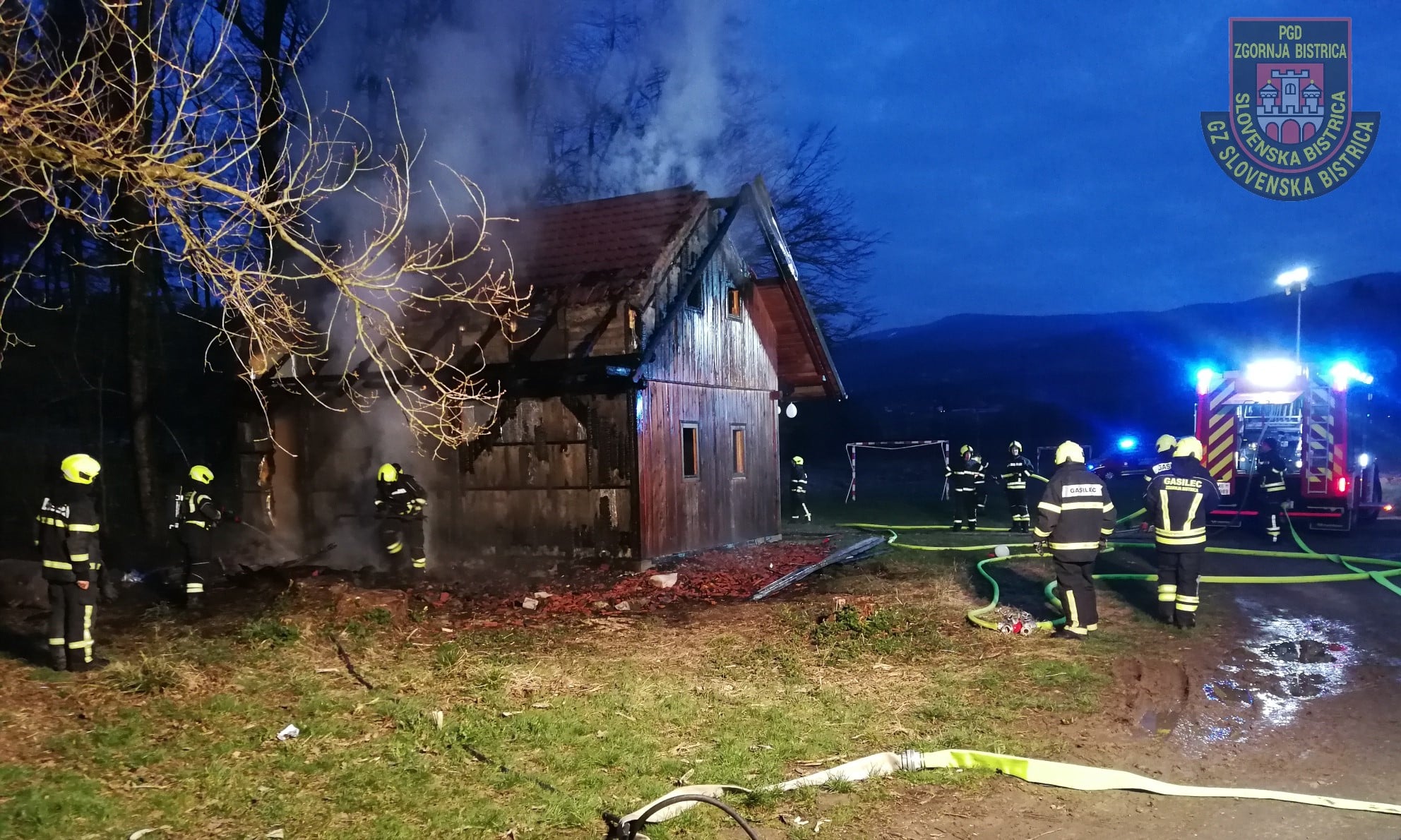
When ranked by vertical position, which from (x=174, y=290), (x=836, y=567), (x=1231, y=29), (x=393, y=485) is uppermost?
(x=1231, y=29)

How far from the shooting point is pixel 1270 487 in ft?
46.8

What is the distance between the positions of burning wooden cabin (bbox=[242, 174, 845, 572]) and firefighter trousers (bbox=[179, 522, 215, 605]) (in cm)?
361

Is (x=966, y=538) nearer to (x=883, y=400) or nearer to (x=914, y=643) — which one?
(x=914, y=643)

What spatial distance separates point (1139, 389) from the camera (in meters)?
49.9

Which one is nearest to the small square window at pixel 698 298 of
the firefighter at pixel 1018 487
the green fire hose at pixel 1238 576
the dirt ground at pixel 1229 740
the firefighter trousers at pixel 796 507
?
the green fire hose at pixel 1238 576

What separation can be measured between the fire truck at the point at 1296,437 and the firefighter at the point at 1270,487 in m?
0.24

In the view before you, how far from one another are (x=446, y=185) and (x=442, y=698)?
10.0m

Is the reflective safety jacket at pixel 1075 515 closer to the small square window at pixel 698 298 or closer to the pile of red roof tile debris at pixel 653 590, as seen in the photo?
the pile of red roof tile debris at pixel 653 590

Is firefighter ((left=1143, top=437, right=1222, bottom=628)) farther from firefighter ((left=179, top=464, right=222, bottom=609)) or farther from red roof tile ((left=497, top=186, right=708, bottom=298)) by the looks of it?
firefighter ((left=179, top=464, right=222, bottom=609))

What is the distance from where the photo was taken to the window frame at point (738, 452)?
49.7 feet

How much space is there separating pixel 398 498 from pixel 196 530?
2.37m

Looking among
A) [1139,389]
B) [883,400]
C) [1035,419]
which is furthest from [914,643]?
[1139,389]

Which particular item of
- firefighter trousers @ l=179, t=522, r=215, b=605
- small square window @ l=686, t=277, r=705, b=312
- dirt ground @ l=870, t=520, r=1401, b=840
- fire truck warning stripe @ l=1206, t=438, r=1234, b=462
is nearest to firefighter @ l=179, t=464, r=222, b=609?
firefighter trousers @ l=179, t=522, r=215, b=605

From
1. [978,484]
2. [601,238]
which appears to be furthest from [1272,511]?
[601,238]
